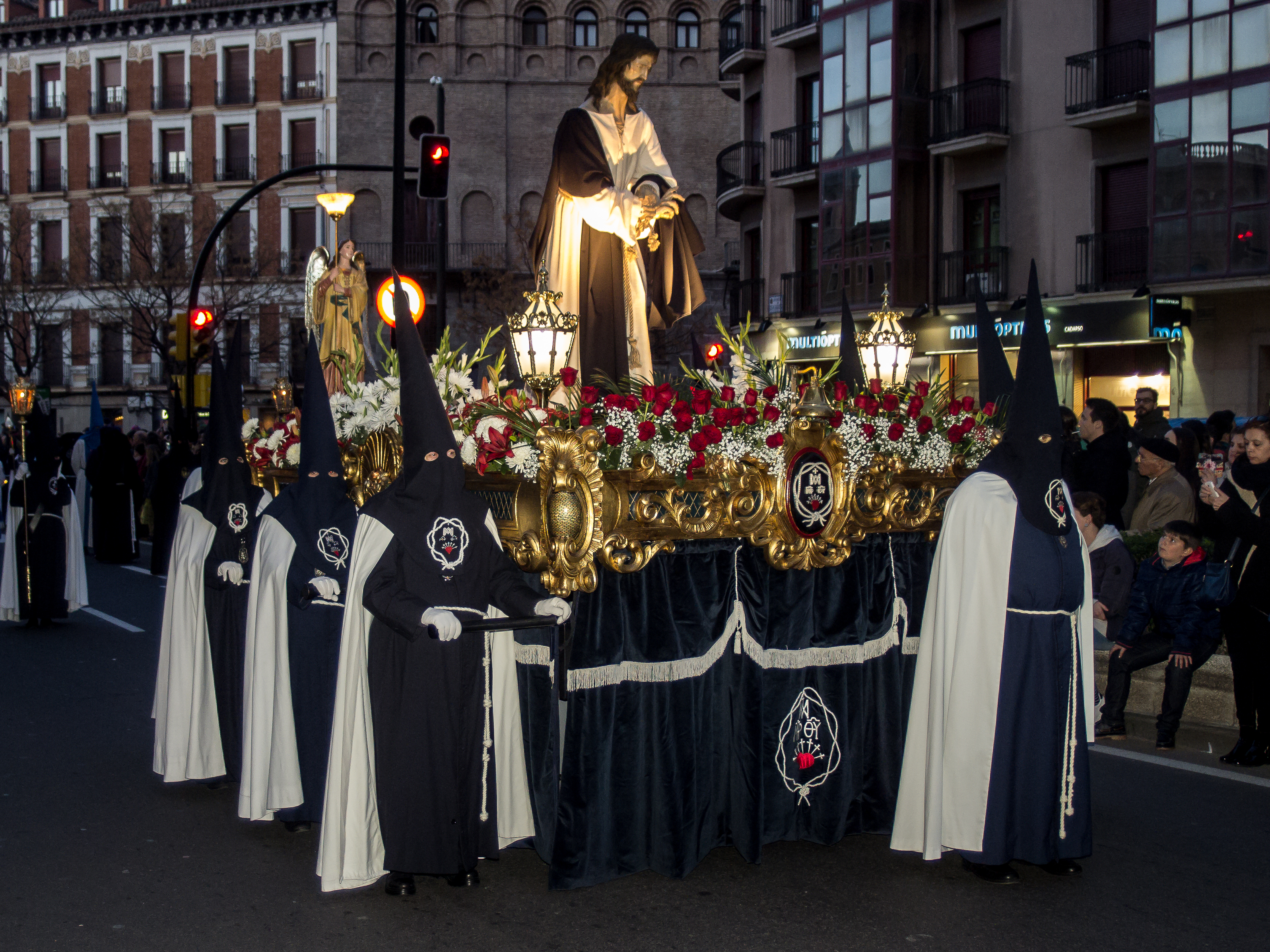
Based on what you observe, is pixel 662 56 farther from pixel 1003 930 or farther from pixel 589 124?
pixel 1003 930

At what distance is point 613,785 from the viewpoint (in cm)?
551

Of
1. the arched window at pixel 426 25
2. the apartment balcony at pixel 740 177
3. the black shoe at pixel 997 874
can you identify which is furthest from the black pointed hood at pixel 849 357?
the arched window at pixel 426 25

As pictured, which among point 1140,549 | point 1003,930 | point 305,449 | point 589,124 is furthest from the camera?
point 1140,549

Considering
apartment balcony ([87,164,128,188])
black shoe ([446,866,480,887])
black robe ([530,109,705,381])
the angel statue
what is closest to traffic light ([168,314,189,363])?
the angel statue

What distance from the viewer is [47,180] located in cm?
5116

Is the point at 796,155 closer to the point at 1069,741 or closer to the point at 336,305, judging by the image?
the point at 336,305

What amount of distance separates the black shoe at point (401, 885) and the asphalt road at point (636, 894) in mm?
43

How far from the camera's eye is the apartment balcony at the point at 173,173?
159ft

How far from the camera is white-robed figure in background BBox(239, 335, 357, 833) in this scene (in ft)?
20.2

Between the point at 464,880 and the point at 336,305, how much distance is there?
17.3 ft

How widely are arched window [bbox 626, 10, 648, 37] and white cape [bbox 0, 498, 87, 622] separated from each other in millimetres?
35569

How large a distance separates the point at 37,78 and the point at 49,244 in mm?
6568

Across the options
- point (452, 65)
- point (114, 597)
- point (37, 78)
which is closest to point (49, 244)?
point (37, 78)

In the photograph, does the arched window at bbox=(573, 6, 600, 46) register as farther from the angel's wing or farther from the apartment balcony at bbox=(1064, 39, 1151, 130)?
the angel's wing
